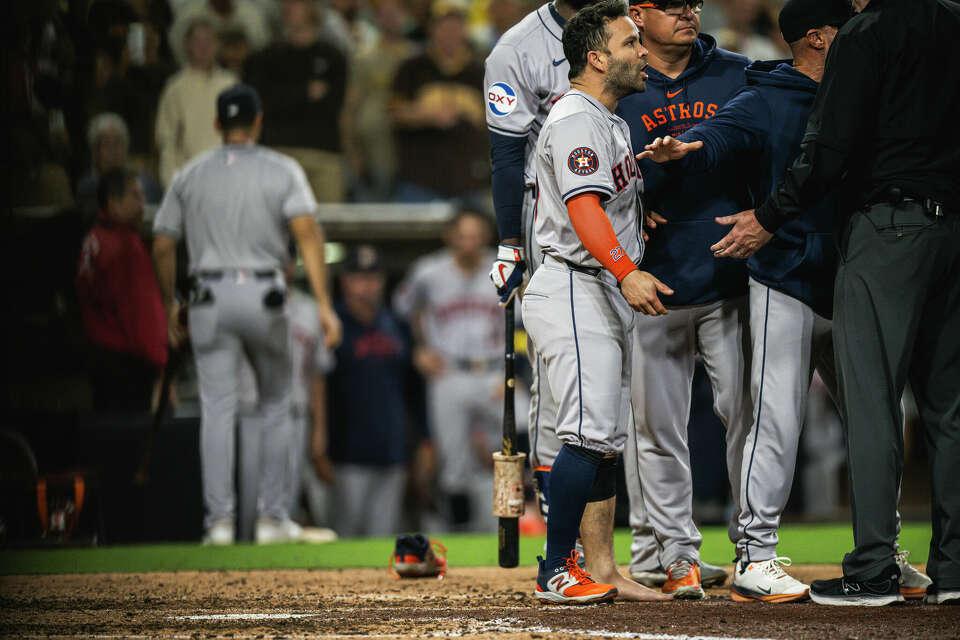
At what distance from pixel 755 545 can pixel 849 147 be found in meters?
1.30

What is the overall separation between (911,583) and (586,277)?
1.47m

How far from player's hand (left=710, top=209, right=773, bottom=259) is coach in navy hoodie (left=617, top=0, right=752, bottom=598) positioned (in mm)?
314

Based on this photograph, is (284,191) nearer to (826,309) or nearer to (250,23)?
(250,23)

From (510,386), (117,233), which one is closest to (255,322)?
→ (117,233)

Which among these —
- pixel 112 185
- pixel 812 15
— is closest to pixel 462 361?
pixel 112 185

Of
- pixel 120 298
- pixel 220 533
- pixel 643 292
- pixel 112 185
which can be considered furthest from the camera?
pixel 112 185

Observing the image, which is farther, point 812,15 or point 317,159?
point 317,159

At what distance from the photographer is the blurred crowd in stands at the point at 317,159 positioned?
22.8 feet

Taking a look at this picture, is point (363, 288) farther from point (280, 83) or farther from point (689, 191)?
point (689, 191)

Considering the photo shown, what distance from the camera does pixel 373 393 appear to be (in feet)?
26.3

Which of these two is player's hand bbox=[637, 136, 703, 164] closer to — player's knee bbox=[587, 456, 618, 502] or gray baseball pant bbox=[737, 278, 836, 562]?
gray baseball pant bbox=[737, 278, 836, 562]

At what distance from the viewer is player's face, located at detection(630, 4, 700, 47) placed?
4.22m

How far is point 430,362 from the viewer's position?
26.9ft

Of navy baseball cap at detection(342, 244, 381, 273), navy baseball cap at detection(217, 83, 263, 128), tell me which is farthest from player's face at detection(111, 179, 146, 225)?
navy baseball cap at detection(342, 244, 381, 273)
